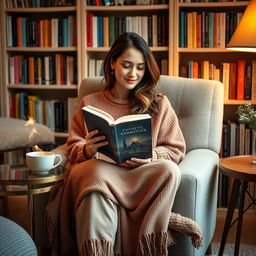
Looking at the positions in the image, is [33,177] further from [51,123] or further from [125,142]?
[51,123]

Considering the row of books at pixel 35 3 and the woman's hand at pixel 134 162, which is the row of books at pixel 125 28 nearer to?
the row of books at pixel 35 3

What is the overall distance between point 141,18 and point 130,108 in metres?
0.97

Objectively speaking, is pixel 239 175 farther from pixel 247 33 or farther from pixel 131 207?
pixel 247 33

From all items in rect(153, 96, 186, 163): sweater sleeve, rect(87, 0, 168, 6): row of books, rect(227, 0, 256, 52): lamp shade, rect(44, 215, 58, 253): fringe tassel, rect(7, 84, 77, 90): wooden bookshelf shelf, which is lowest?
rect(44, 215, 58, 253): fringe tassel

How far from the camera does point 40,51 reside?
323cm

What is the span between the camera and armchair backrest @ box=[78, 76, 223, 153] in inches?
90.7

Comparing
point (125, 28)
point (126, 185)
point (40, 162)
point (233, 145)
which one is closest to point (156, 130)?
point (126, 185)

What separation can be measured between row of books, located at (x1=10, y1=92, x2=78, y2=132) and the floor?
0.55 m

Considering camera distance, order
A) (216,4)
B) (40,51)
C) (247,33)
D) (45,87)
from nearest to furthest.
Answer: (247,33), (216,4), (45,87), (40,51)

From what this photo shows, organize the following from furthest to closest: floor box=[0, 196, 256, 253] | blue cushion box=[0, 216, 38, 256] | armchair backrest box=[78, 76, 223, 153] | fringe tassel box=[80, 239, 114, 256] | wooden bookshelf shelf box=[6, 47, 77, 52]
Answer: wooden bookshelf shelf box=[6, 47, 77, 52] < floor box=[0, 196, 256, 253] < armchair backrest box=[78, 76, 223, 153] < fringe tassel box=[80, 239, 114, 256] < blue cushion box=[0, 216, 38, 256]

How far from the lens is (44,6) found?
3.07 metres

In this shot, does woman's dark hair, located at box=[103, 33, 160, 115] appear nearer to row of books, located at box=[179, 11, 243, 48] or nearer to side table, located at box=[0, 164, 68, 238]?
side table, located at box=[0, 164, 68, 238]

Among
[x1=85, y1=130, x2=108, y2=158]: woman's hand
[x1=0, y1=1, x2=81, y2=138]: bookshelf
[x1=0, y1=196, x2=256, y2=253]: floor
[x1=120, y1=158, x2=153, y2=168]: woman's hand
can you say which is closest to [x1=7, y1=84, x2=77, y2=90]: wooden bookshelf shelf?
[x1=0, y1=1, x2=81, y2=138]: bookshelf

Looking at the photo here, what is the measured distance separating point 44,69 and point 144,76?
3.78 ft
